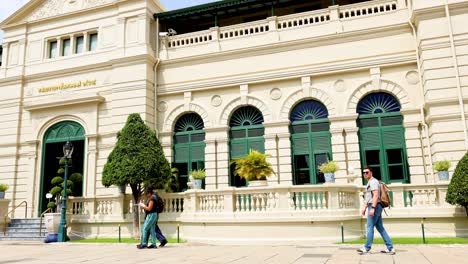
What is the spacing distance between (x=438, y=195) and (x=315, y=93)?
6.82 meters

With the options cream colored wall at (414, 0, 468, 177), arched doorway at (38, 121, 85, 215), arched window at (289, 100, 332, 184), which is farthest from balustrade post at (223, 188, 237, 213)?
arched doorway at (38, 121, 85, 215)

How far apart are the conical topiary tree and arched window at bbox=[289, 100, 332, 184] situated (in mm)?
5660

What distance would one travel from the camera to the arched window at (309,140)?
17875 millimetres

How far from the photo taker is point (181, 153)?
65.7ft

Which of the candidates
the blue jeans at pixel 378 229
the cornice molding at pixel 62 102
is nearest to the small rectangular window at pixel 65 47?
the cornice molding at pixel 62 102

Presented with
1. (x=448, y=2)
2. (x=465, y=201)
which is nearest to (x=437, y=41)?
(x=448, y=2)

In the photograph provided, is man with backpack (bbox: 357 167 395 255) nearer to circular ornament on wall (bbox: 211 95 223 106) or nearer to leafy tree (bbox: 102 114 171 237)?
leafy tree (bbox: 102 114 171 237)

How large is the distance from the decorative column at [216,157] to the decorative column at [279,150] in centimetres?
205

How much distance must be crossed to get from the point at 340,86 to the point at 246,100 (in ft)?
14.5

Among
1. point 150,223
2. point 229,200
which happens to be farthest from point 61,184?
point 229,200

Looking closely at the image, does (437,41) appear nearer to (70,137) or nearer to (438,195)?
(438,195)

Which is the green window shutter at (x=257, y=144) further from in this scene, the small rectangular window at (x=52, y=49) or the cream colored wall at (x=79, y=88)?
the small rectangular window at (x=52, y=49)

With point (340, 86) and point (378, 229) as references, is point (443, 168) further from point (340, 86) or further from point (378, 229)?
point (340, 86)

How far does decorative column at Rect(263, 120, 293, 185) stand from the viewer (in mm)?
17938
